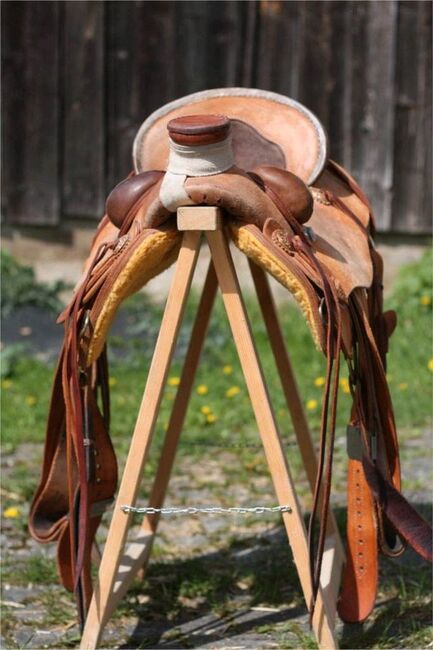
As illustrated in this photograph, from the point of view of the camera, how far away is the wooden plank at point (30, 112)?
6219 millimetres

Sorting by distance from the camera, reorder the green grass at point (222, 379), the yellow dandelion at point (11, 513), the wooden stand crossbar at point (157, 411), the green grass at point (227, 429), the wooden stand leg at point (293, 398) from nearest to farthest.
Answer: the wooden stand crossbar at point (157, 411)
the green grass at point (227, 429)
the wooden stand leg at point (293, 398)
the yellow dandelion at point (11, 513)
the green grass at point (222, 379)

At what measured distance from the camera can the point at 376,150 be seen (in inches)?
250

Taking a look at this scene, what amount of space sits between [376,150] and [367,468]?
3.88 meters

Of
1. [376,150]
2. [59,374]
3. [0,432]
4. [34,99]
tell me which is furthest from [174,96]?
[59,374]

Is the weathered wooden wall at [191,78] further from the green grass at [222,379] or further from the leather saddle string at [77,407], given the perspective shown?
the leather saddle string at [77,407]

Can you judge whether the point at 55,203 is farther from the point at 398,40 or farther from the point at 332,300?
the point at 332,300

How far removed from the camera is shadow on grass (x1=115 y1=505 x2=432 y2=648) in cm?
290

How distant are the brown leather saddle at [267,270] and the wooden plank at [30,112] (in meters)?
3.33

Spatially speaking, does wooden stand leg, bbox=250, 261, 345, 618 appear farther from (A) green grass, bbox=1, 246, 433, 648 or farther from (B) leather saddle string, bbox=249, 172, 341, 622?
(B) leather saddle string, bbox=249, 172, 341, 622

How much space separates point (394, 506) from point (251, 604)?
0.63 m

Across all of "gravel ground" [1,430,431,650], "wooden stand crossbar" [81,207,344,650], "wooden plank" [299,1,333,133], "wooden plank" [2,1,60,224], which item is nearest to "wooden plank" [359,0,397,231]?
"wooden plank" [299,1,333,133]

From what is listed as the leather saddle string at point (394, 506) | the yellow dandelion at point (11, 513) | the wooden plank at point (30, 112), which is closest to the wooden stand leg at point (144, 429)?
the leather saddle string at point (394, 506)

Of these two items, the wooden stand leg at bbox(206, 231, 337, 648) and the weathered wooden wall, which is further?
the weathered wooden wall

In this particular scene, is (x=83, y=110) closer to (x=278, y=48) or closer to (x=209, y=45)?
(x=209, y=45)
